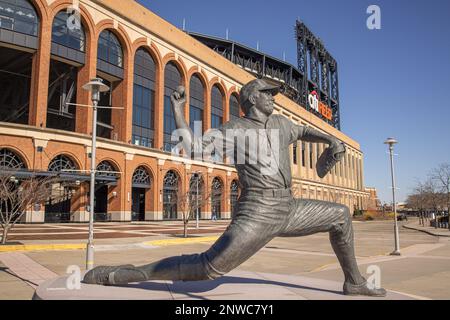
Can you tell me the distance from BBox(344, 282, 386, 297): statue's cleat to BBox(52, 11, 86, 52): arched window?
31205mm

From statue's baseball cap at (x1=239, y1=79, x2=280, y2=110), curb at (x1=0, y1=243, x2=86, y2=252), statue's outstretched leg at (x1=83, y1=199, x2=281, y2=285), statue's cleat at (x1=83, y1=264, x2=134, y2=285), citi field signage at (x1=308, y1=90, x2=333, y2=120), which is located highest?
citi field signage at (x1=308, y1=90, x2=333, y2=120)

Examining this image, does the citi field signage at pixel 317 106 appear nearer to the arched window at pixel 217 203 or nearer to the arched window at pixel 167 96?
the arched window at pixel 217 203

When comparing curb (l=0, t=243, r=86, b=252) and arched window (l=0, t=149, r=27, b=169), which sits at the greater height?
arched window (l=0, t=149, r=27, b=169)

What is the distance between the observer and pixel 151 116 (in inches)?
1554

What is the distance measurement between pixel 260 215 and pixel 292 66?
2758 inches

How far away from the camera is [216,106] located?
1938 inches

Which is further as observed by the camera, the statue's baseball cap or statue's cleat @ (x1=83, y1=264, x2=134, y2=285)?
statue's cleat @ (x1=83, y1=264, x2=134, y2=285)

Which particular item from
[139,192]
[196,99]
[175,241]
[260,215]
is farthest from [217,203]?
[260,215]

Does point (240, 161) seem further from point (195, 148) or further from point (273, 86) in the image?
point (273, 86)

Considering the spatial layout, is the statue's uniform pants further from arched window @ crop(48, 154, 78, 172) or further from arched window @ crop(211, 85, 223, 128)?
arched window @ crop(211, 85, 223, 128)

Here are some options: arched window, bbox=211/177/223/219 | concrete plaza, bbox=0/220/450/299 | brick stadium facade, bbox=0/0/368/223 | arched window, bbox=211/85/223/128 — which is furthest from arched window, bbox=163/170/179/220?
concrete plaza, bbox=0/220/450/299

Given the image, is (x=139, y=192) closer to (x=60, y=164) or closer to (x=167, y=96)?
(x=167, y=96)

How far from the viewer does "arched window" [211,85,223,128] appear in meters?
48.4
